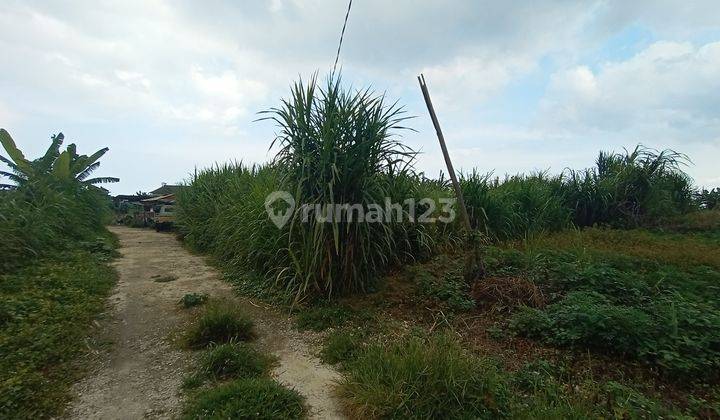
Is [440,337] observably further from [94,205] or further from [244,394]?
[94,205]

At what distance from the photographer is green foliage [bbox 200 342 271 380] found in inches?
99.9

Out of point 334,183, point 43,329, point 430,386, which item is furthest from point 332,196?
point 43,329

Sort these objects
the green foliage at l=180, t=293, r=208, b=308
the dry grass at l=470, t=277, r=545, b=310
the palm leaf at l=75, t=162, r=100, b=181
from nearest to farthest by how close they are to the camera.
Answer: the dry grass at l=470, t=277, r=545, b=310
the green foliage at l=180, t=293, r=208, b=308
the palm leaf at l=75, t=162, r=100, b=181

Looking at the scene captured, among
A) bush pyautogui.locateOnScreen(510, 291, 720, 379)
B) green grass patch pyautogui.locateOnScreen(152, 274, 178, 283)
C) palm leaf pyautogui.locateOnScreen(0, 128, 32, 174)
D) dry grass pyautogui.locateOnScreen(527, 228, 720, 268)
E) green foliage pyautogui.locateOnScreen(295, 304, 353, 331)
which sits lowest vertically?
green foliage pyautogui.locateOnScreen(295, 304, 353, 331)

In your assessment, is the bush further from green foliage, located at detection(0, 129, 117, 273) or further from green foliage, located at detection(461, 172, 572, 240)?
green foliage, located at detection(0, 129, 117, 273)

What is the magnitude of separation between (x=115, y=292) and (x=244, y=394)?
352cm

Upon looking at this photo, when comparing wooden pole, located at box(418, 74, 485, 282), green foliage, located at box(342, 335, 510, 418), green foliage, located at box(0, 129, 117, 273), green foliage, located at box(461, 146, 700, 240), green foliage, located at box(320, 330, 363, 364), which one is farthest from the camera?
green foliage, located at box(461, 146, 700, 240)

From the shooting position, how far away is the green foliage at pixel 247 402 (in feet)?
6.61

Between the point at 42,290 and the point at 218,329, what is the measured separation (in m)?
2.59

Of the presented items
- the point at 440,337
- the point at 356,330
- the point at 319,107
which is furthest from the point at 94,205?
the point at 440,337

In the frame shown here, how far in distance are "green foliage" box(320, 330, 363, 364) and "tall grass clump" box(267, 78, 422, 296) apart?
90 centimetres

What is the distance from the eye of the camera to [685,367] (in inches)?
86.1

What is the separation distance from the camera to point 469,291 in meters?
3.76

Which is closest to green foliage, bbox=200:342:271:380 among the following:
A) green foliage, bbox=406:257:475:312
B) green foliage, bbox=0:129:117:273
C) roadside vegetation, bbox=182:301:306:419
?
roadside vegetation, bbox=182:301:306:419
